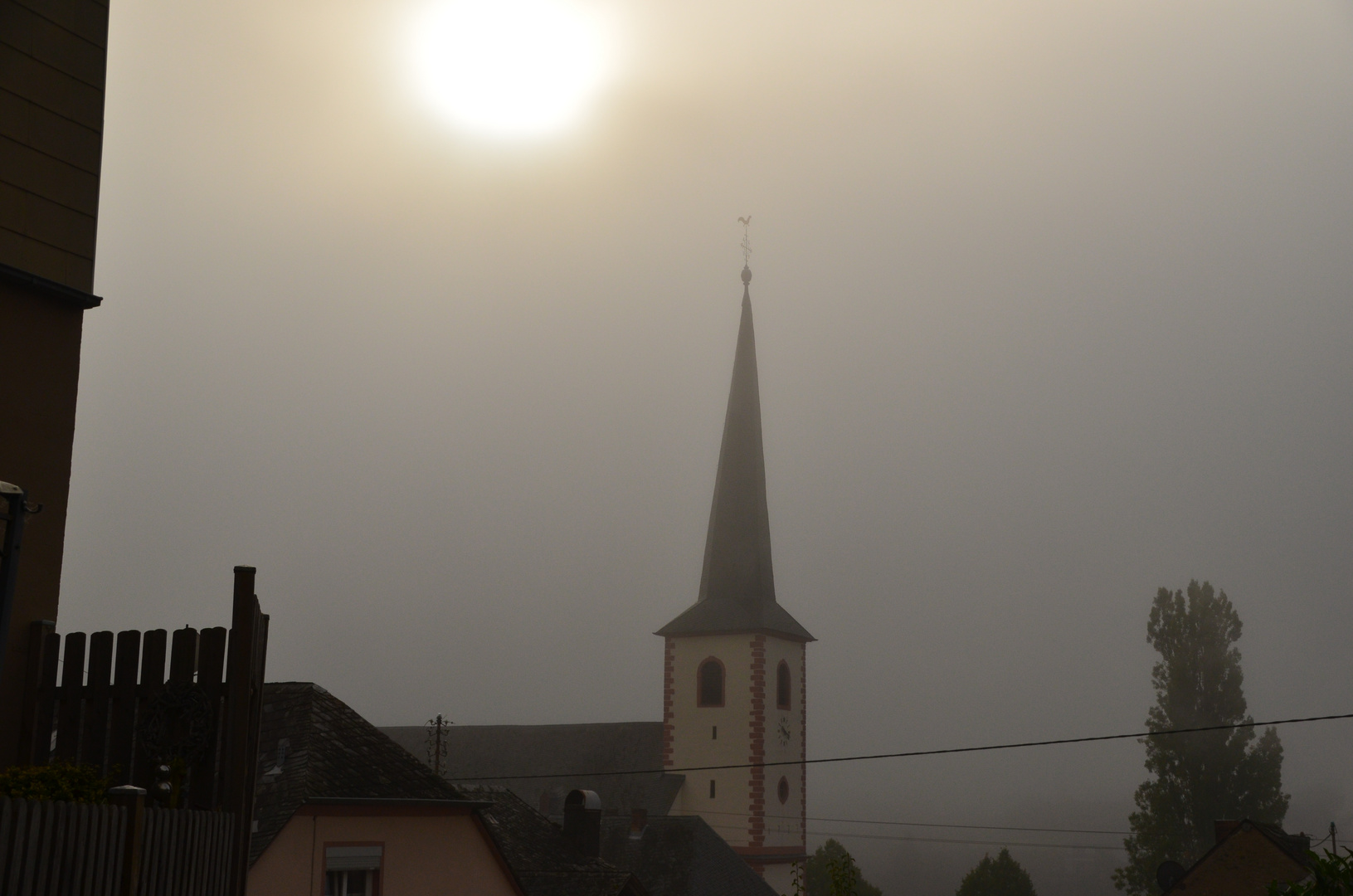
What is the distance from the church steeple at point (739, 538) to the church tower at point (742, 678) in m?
0.05

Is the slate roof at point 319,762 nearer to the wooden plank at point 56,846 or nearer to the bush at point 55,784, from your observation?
the bush at point 55,784

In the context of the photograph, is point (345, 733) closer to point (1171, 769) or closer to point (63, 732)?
point (63, 732)

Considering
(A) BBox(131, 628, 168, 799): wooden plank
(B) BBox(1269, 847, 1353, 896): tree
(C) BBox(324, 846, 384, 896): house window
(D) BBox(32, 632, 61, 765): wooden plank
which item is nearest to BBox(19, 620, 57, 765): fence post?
(D) BBox(32, 632, 61, 765): wooden plank

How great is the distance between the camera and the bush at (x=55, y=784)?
23.0 feet

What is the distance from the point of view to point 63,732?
834 cm

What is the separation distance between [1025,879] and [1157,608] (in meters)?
27.9

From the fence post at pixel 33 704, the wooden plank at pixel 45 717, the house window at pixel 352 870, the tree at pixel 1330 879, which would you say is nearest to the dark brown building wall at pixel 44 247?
the fence post at pixel 33 704

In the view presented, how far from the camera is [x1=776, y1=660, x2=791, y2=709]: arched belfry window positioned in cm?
6050

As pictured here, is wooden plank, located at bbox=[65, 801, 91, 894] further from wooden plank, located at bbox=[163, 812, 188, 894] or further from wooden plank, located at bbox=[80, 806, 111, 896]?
wooden plank, located at bbox=[163, 812, 188, 894]

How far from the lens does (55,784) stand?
23.3ft

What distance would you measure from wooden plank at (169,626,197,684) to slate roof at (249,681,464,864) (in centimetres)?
1144

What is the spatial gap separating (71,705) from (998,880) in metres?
83.0

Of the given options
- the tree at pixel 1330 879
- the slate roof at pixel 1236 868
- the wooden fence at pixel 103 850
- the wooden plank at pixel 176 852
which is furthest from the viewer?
the slate roof at pixel 1236 868

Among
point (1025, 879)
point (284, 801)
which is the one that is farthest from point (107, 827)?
point (1025, 879)
